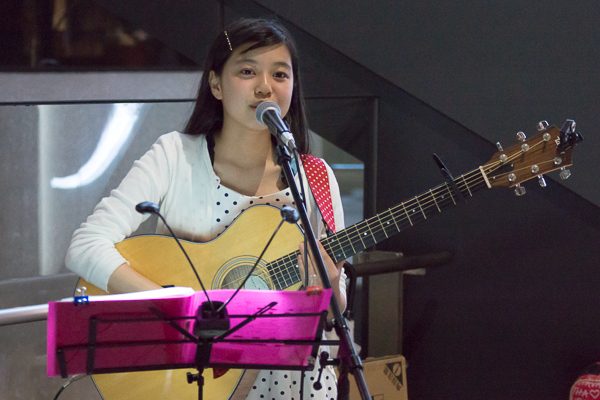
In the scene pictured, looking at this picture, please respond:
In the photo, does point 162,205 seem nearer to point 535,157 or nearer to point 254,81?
point 254,81

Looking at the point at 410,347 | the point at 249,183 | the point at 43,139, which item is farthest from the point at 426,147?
the point at 43,139

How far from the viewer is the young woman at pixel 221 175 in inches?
74.5

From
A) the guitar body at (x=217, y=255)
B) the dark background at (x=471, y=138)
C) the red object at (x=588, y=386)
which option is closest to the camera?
the guitar body at (x=217, y=255)

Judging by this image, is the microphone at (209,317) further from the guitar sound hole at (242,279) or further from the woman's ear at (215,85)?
the woman's ear at (215,85)

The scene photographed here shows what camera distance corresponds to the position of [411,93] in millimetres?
3471

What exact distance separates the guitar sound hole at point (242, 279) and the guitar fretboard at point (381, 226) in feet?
0.12

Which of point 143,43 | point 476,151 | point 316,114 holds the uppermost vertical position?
point 143,43

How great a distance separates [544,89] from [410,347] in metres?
1.45

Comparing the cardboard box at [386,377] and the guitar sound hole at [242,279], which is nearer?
the guitar sound hole at [242,279]

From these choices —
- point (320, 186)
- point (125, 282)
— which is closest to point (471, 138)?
point (320, 186)

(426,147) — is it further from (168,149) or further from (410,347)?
(168,149)

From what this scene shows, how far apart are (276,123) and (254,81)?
0.39m

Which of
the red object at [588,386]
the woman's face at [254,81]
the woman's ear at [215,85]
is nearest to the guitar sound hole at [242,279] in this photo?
the woman's face at [254,81]

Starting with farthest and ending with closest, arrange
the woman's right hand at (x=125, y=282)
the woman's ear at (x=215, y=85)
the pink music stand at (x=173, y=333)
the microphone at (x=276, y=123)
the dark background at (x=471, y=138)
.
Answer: the dark background at (x=471, y=138) → the woman's ear at (x=215, y=85) → the woman's right hand at (x=125, y=282) → the microphone at (x=276, y=123) → the pink music stand at (x=173, y=333)
